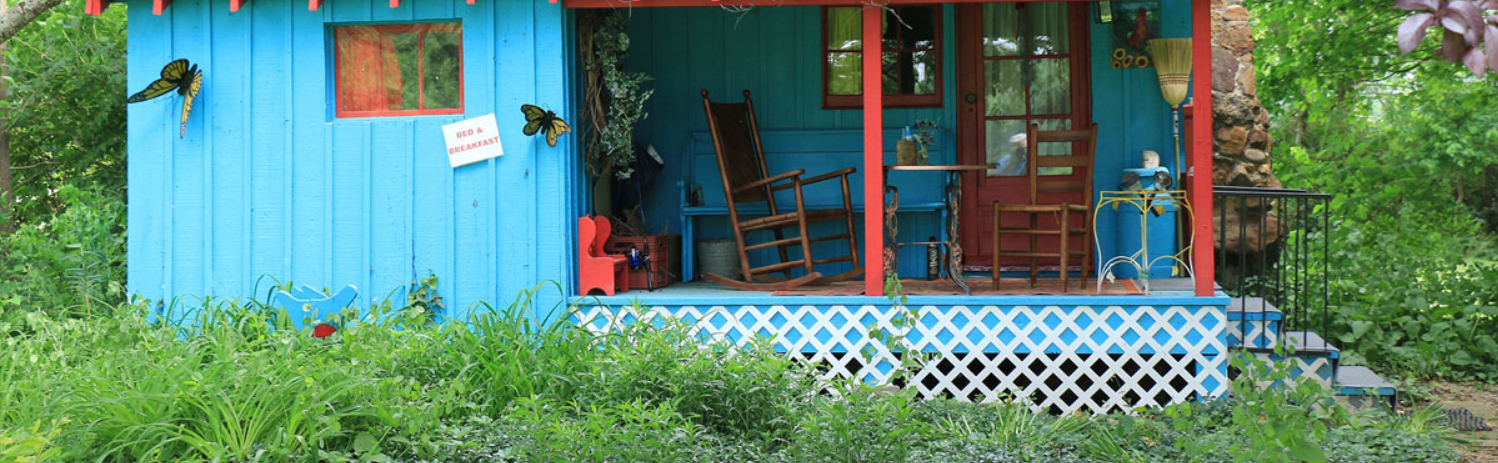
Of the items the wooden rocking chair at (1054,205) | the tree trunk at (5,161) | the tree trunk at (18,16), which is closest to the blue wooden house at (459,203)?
the wooden rocking chair at (1054,205)

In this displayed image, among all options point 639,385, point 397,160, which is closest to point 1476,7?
point 639,385

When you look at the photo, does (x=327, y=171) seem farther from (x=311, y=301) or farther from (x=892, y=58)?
(x=892, y=58)

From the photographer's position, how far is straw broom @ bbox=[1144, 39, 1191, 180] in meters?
6.67

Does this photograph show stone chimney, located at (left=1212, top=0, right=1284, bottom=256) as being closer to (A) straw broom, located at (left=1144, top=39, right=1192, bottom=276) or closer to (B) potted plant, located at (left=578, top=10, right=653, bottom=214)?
(A) straw broom, located at (left=1144, top=39, right=1192, bottom=276)

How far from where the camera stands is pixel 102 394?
3.83 metres

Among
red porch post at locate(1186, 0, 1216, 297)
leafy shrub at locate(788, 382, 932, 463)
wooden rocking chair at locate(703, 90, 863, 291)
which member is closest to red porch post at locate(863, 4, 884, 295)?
wooden rocking chair at locate(703, 90, 863, 291)

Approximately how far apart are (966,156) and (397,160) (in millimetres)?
3196

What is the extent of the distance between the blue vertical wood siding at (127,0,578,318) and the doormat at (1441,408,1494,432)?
4.36 meters

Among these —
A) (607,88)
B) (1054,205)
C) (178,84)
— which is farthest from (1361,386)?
(178,84)

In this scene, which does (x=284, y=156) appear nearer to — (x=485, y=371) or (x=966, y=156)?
(x=485, y=371)

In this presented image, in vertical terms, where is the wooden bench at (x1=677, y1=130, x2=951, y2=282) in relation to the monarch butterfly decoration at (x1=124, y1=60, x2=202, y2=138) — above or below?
below

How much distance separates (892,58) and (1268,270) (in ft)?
12.4

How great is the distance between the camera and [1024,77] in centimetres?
704

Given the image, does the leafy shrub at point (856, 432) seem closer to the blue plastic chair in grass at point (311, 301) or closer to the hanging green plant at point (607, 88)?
the hanging green plant at point (607, 88)
